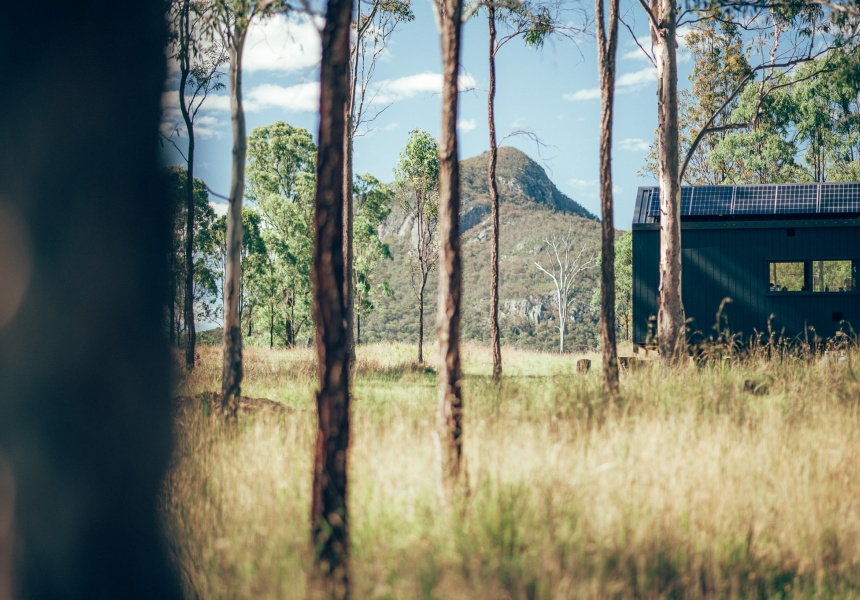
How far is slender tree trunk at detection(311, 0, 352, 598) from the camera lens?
10.0ft

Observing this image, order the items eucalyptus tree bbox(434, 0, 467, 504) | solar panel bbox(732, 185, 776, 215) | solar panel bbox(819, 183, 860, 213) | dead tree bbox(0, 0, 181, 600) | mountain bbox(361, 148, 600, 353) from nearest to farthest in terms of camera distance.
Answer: dead tree bbox(0, 0, 181, 600) → eucalyptus tree bbox(434, 0, 467, 504) → solar panel bbox(732, 185, 776, 215) → solar panel bbox(819, 183, 860, 213) → mountain bbox(361, 148, 600, 353)

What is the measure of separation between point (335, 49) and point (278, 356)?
14.9 meters

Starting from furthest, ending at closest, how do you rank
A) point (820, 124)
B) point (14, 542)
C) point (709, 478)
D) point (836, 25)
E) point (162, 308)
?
point (820, 124)
point (836, 25)
point (709, 478)
point (162, 308)
point (14, 542)

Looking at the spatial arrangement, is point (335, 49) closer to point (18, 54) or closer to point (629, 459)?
point (18, 54)

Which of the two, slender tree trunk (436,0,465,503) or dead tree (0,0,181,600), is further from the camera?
slender tree trunk (436,0,465,503)

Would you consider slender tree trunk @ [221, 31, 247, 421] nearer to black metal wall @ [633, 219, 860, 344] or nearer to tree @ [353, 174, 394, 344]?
black metal wall @ [633, 219, 860, 344]

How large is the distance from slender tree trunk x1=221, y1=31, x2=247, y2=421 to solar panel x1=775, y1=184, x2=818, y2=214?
1338cm

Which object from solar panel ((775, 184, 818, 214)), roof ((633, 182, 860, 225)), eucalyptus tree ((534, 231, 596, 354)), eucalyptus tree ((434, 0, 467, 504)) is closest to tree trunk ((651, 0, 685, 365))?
roof ((633, 182, 860, 225))

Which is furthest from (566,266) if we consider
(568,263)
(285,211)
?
(285,211)

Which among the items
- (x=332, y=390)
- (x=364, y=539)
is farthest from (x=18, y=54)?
(x=364, y=539)

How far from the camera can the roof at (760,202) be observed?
15859 mm

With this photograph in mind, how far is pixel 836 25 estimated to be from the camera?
39.5 ft

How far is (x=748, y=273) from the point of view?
14.8 m

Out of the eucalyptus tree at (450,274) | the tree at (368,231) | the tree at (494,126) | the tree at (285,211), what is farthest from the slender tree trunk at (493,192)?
the tree at (368,231)
